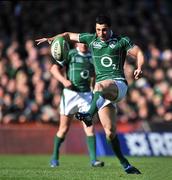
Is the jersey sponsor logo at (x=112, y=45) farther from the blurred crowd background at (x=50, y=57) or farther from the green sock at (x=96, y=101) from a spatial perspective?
the blurred crowd background at (x=50, y=57)

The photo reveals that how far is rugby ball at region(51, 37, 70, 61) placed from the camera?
12.0m

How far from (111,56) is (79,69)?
2.34 metres

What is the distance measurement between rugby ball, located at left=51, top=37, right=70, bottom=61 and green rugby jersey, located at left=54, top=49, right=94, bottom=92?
0.94 meters

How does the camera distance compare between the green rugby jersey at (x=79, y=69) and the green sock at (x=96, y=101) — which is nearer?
the green sock at (x=96, y=101)

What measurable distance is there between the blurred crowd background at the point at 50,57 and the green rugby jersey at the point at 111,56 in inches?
309

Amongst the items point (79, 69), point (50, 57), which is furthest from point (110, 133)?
point (50, 57)

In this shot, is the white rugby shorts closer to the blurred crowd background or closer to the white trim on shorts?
the white trim on shorts

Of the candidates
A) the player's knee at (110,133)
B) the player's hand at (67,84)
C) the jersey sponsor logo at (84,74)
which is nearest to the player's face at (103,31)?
the player's knee at (110,133)

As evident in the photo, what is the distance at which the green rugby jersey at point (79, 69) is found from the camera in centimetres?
1345

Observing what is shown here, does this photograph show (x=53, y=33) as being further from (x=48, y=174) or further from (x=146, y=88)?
(x=48, y=174)

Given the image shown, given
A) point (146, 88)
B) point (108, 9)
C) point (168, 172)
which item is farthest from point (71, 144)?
point (168, 172)

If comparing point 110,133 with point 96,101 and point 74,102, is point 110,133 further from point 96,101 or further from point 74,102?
point 74,102

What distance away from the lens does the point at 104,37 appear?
11.1m

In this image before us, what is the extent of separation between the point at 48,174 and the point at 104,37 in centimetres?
213
